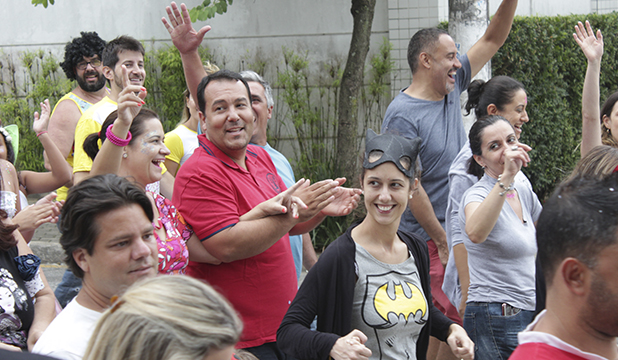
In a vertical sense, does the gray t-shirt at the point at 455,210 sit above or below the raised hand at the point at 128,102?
below

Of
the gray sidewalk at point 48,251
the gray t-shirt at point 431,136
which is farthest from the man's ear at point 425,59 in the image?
the gray sidewalk at point 48,251

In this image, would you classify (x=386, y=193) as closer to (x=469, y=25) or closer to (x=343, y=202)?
(x=343, y=202)

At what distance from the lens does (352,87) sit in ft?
25.0

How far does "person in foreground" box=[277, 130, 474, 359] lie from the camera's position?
8.08ft

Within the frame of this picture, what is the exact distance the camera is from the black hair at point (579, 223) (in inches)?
60.6

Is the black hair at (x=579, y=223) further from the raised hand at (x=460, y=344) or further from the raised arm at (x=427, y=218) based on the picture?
the raised arm at (x=427, y=218)

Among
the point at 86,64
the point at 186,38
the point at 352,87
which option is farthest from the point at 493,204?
the point at 352,87

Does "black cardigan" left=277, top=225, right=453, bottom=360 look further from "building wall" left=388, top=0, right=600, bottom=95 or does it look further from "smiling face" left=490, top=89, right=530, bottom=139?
"building wall" left=388, top=0, right=600, bottom=95

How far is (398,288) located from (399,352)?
0.90 feet

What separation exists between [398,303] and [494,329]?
82 cm

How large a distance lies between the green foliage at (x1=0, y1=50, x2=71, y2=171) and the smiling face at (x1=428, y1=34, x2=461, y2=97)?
24.1 feet

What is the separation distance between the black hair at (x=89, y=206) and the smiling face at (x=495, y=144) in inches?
80.0

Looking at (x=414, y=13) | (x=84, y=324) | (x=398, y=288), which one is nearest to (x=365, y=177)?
(x=398, y=288)

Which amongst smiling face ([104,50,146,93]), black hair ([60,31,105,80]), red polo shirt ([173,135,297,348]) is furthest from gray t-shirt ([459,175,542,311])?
black hair ([60,31,105,80])
